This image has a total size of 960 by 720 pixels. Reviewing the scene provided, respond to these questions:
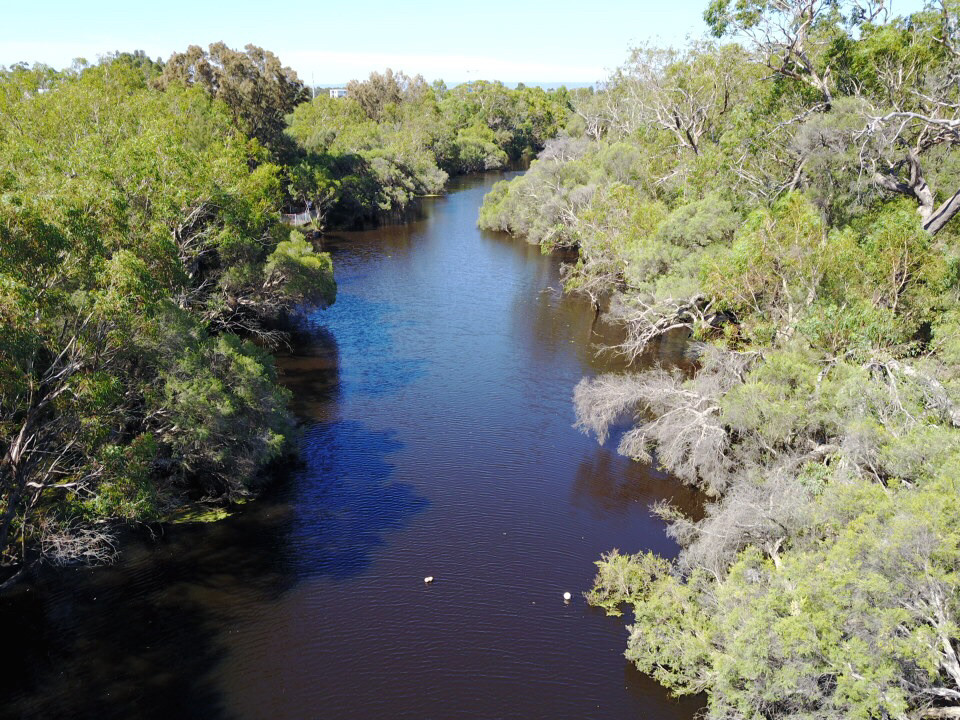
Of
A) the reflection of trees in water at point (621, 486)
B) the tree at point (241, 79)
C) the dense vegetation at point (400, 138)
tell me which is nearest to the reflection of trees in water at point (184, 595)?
the reflection of trees in water at point (621, 486)

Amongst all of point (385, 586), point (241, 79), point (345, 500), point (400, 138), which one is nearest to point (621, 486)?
point (385, 586)

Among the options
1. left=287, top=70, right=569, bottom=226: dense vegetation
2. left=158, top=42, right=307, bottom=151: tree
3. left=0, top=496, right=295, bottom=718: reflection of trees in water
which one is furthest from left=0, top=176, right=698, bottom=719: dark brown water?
left=287, top=70, right=569, bottom=226: dense vegetation

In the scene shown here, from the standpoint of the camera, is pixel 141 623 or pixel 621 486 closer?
pixel 141 623

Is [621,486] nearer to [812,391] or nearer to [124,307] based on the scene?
[812,391]

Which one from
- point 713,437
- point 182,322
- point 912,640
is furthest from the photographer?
point 713,437

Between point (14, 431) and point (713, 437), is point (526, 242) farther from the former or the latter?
point (14, 431)

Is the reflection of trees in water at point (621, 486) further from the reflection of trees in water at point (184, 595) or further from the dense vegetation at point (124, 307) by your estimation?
the dense vegetation at point (124, 307)

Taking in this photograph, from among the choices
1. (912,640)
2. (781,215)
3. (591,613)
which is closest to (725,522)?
(591,613)
